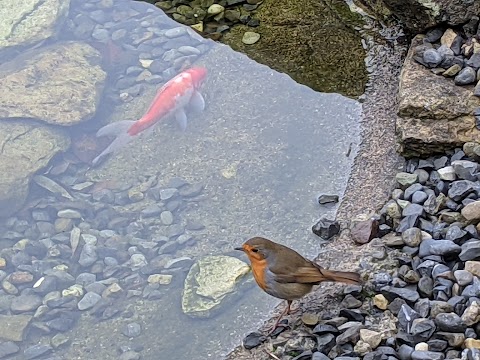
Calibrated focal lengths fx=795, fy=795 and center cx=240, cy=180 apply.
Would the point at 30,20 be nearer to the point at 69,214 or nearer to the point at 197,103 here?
the point at 197,103

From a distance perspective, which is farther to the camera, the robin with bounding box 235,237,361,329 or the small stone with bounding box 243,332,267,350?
the small stone with bounding box 243,332,267,350

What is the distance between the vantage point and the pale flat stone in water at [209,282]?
4.57 meters

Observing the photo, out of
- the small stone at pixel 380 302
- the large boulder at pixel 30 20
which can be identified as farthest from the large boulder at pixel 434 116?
the large boulder at pixel 30 20

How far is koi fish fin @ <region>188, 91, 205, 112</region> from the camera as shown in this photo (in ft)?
19.5

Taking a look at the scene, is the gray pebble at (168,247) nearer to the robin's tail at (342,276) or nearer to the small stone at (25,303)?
the small stone at (25,303)

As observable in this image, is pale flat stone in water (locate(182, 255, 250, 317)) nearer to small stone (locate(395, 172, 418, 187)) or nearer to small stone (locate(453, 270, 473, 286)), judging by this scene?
small stone (locate(395, 172, 418, 187))

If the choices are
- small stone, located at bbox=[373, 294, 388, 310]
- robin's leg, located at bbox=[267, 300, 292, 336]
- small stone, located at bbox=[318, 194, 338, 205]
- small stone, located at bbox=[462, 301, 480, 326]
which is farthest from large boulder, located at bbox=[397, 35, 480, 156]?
small stone, located at bbox=[462, 301, 480, 326]

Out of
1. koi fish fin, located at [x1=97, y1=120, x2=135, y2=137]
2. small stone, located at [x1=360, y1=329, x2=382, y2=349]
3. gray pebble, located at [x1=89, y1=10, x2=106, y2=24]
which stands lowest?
koi fish fin, located at [x1=97, y1=120, x2=135, y2=137]

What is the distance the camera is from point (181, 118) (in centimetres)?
597

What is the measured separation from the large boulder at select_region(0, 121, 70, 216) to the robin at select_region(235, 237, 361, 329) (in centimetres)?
206

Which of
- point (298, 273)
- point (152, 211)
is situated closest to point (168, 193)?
point (152, 211)

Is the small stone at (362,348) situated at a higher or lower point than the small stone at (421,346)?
lower

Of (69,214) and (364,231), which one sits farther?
(69,214)

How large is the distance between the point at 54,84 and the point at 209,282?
2.59 meters
